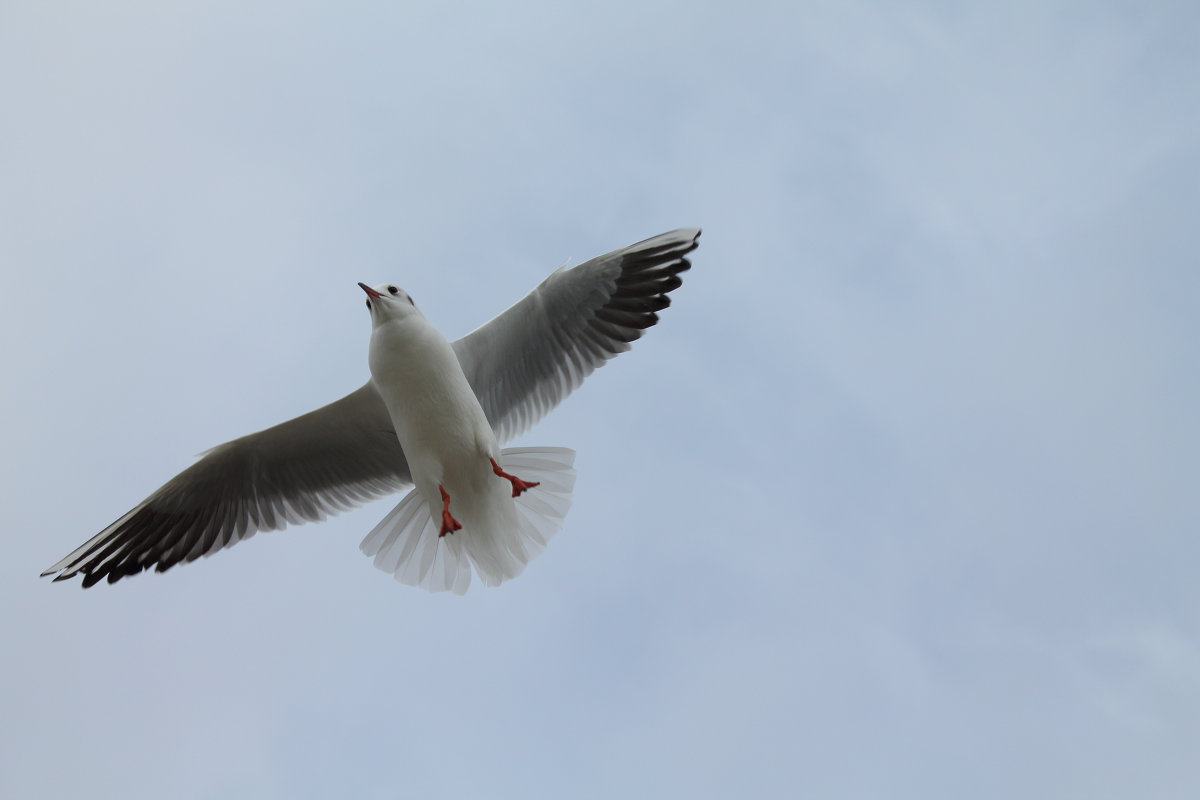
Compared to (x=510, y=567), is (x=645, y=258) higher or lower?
higher

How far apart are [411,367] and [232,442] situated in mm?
1375

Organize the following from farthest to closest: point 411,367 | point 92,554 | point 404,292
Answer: point 92,554 < point 404,292 < point 411,367

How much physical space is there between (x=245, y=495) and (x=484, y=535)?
1.57 metres

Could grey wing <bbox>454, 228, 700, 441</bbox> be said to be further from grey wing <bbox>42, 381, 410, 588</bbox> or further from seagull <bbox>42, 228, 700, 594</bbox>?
grey wing <bbox>42, 381, 410, 588</bbox>

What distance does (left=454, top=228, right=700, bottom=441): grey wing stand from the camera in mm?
7586

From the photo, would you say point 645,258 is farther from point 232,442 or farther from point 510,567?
point 232,442

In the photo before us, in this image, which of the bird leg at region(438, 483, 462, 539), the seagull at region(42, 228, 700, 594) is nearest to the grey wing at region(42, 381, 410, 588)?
the seagull at region(42, 228, 700, 594)

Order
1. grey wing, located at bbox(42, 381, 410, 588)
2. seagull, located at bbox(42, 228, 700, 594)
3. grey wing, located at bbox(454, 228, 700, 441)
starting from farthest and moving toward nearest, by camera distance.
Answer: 1. grey wing, located at bbox(42, 381, 410, 588)
2. grey wing, located at bbox(454, 228, 700, 441)
3. seagull, located at bbox(42, 228, 700, 594)

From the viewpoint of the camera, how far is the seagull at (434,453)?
7023 millimetres

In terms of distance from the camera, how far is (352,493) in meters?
8.15

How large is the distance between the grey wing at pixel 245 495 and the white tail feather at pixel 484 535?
2.15ft

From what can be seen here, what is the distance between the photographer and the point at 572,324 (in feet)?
25.3

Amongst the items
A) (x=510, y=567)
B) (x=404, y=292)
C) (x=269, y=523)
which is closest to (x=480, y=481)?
(x=510, y=567)

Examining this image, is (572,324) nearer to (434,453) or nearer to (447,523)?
(434,453)
